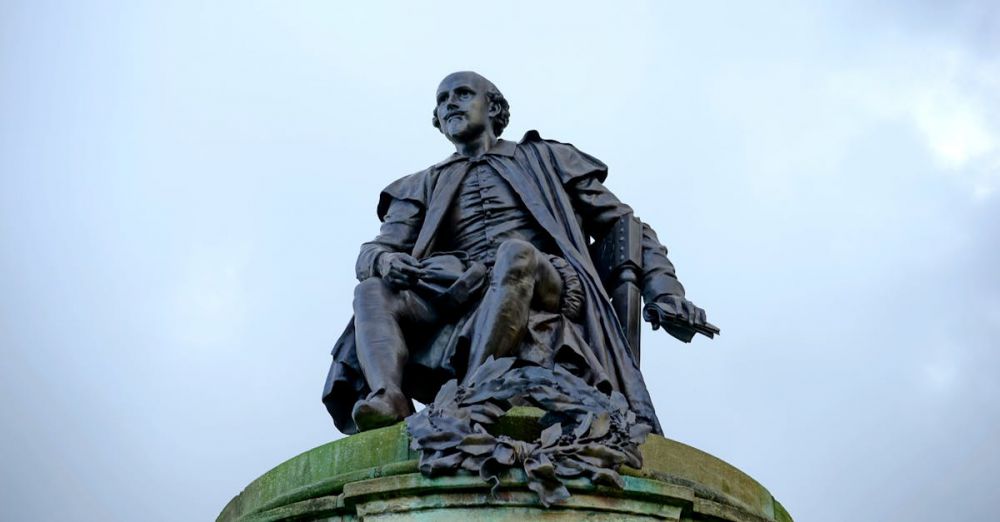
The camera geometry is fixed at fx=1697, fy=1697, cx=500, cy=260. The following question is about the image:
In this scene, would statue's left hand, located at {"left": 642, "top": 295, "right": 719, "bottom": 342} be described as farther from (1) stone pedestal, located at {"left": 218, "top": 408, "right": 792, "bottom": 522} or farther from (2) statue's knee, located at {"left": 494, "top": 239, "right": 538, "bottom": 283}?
(1) stone pedestal, located at {"left": 218, "top": 408, "right": 792, "bottom": 522}

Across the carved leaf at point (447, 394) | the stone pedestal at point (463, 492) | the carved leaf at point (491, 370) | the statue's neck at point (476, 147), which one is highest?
the statue's neck at point (476, 147)

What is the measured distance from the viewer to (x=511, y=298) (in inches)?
433

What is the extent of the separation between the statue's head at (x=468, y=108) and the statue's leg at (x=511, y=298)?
201 cm

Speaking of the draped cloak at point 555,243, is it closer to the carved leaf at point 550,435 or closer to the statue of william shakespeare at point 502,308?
the statue of william shakespeare at point 502,308

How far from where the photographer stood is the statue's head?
43.1ft

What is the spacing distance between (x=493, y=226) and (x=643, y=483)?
11.3 feet

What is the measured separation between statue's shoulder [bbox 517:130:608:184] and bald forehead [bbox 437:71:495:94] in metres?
0.52

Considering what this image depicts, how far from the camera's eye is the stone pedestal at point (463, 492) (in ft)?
30.1

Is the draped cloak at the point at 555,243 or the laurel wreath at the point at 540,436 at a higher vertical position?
the draped cloak at the point at 555,243

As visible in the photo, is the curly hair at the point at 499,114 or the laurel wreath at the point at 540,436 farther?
the curly hair at the point at 499,114

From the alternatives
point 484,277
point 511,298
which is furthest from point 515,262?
point 484,277

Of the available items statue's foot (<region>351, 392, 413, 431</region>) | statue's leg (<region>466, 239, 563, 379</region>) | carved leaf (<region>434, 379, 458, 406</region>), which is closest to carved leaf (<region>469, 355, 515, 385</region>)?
carved leaf (<region>434, 379, 458, 406</region>)

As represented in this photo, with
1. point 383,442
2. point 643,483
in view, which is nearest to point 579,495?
point 643,483

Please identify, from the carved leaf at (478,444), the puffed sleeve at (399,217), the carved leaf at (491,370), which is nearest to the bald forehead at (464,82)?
the puffed sleeve at (399,217)
